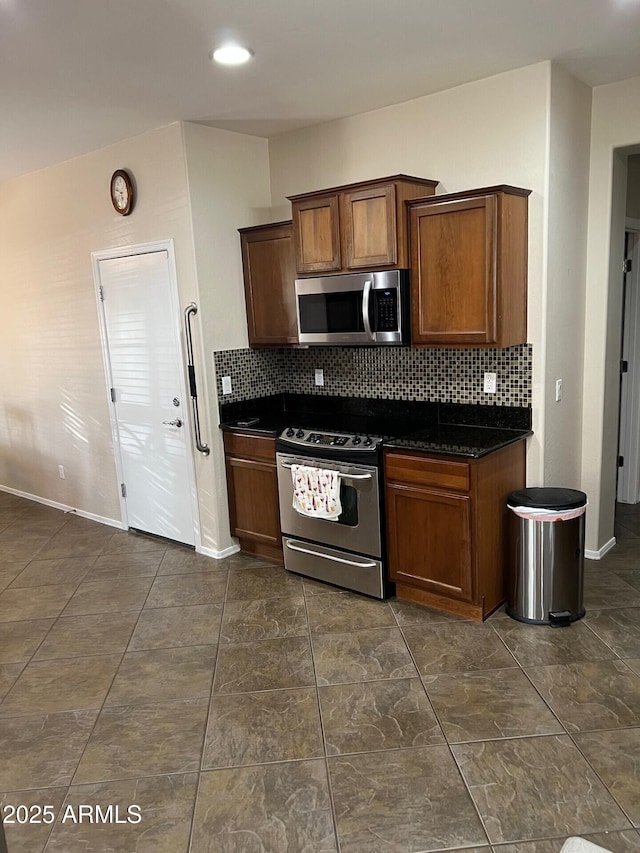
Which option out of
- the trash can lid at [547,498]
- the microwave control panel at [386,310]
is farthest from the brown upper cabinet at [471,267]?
the trash can lid at [547,498]

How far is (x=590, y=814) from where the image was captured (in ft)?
6.68

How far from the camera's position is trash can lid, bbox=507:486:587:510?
10.2ft

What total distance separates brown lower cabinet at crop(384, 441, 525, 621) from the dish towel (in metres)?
0.31

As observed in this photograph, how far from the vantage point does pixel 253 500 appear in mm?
4180

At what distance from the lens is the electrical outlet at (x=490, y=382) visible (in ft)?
11.8

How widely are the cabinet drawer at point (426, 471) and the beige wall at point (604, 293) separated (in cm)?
126

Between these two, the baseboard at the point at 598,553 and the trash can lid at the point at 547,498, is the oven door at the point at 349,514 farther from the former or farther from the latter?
the baseboard at the point at 598,553

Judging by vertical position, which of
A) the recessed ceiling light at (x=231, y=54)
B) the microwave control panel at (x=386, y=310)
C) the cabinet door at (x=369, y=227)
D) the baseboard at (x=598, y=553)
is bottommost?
the baseboard at (x=598, y=553)

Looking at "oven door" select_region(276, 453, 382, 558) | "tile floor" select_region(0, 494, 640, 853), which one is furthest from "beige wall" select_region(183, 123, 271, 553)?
"tile floor" select_region(0, 494, 640, 853)

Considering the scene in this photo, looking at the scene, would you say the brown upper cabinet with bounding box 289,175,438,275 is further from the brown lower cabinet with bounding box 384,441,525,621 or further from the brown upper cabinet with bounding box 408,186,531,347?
the brown lower cabinet with bounding box 384,441,525,621

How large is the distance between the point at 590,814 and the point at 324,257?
9.42 feet

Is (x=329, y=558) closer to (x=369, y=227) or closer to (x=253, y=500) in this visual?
(x=253, y=500)

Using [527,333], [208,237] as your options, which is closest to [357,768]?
[527,333]

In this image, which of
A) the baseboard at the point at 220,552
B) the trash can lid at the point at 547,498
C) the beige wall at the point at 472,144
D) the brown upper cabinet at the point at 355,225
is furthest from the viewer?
the baseboard at the point at 220,552
